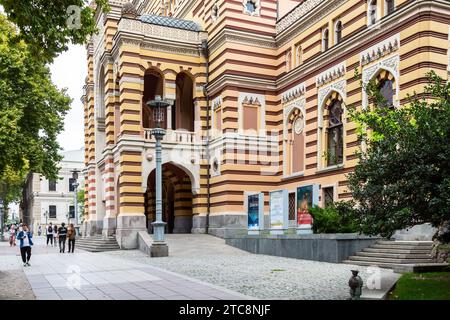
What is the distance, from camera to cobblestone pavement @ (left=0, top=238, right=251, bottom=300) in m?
11.6

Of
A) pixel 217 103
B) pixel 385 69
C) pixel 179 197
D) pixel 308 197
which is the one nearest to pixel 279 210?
pixel 308 197

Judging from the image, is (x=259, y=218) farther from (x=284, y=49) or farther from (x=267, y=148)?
(x=284, y=49)

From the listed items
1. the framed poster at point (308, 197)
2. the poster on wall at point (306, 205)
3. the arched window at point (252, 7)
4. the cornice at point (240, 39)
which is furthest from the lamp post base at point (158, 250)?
the arched window at point (252, 7)

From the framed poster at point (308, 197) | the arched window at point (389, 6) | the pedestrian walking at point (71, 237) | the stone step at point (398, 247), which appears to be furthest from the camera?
the pedestrian walking at point (71, 237)

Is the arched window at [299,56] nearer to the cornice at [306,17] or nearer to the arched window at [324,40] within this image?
the cornice at [306,17]

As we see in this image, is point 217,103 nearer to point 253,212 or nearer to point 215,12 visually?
point 215,12

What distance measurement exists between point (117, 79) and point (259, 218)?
Result: 47.1 ft

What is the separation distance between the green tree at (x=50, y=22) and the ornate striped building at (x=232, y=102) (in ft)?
46.8

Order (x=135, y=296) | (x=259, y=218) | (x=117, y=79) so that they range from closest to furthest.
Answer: (x=135, y=296), (x=259, y=218), (x=117, y=79)

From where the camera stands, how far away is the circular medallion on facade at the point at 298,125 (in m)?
28.7

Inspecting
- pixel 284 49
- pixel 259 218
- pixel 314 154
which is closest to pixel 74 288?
pixel 259 218

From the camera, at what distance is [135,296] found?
→ 37.8 ft

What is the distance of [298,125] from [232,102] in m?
4.01

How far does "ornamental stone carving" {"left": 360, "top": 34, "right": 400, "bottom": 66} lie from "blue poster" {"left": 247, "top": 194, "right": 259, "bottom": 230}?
804 cm
